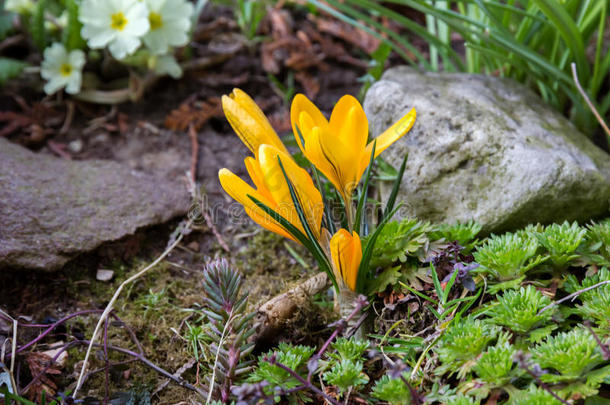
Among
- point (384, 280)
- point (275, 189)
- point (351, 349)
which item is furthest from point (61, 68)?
point (351, 349)

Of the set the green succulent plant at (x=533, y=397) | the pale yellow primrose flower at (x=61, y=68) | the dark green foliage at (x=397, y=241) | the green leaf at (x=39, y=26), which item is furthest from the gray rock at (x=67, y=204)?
the green succulent plant at (x=533, y=397)

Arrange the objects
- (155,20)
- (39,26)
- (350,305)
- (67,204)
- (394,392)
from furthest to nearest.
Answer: (39,26)
(155,20)
(67,204)
(350,305)
(394,392)

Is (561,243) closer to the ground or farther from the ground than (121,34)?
closer to the ground

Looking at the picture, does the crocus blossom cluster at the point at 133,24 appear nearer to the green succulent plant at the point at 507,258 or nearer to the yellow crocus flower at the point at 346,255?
the yellow crocus flower at the point at 346,255

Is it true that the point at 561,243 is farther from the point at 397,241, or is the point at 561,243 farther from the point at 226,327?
the point at 226,327

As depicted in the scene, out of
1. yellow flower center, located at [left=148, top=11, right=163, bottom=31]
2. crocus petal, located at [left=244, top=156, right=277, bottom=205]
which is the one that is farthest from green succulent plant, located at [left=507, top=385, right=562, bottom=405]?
yellow flower center, located at [left=148, top=11, right=163, bottom=31]

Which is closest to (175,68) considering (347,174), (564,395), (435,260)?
(347,174)
